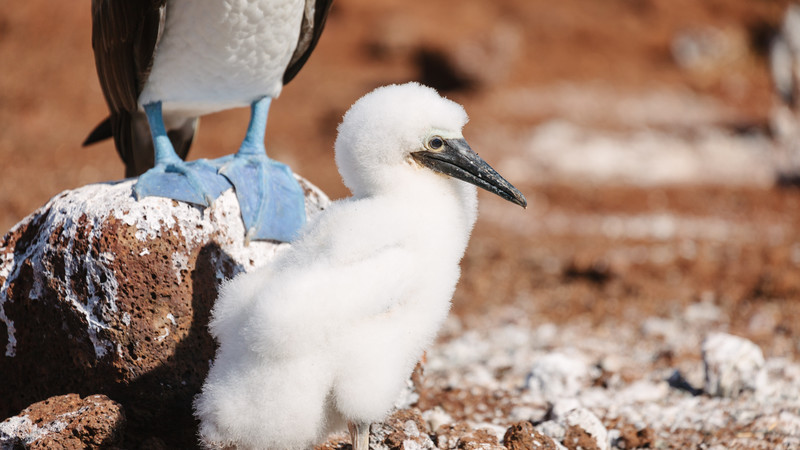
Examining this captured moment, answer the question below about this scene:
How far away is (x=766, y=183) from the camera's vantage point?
1262cm

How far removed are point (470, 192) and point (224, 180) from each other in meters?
1.09

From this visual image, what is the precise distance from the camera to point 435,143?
265 centimetres

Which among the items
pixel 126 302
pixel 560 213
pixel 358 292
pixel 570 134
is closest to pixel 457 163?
pixel 358 292

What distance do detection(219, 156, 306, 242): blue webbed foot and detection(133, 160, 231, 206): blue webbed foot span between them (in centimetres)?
8

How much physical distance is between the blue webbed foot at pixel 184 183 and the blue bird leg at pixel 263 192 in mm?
75

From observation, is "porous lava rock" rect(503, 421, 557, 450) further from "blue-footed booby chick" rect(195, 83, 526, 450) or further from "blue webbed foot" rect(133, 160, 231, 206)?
"blue webbed foot" rect(133, 160, 231, 206)

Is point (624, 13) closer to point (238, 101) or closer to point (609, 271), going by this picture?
point (609, 271)

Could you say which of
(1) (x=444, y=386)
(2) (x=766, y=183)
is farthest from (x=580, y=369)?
(2) (x=766, y=183)

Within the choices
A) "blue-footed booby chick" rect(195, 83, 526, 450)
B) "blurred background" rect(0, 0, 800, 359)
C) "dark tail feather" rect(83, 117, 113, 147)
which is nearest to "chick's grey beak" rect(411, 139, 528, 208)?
"blue-footed booby chick" rect(195, 83, 526, 450)

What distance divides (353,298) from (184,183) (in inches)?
43.7

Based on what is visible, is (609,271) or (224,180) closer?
(224,180)

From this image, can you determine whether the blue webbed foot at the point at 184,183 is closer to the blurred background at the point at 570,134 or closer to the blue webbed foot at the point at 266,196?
the blue webbed foot at the point at 266,196

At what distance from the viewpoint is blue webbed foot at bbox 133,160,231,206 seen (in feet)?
10.2

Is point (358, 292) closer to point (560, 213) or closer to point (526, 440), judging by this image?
point (526, 440)
